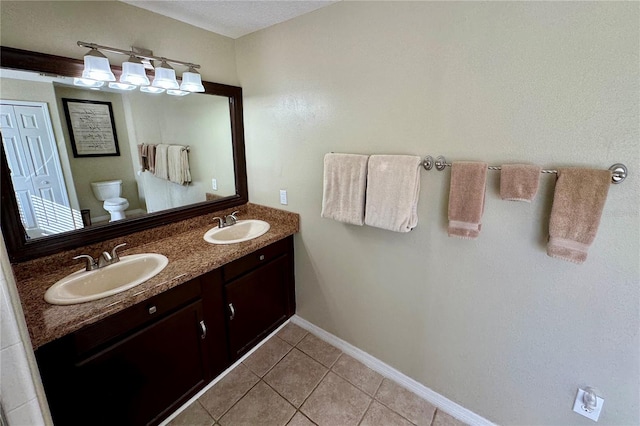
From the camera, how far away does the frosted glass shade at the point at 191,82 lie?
5.92 feet

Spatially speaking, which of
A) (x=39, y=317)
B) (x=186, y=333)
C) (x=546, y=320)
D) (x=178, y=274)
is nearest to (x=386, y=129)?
(x=546, y=320)

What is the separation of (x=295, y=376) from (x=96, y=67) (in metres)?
2.16

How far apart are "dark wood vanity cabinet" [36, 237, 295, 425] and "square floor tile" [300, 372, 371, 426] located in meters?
0.60

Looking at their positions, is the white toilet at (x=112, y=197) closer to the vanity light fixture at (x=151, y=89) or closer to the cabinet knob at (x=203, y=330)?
the vanity light fixture at (x=151, y=89)

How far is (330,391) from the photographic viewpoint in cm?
175

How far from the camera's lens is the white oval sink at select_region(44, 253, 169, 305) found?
1224 millimetres

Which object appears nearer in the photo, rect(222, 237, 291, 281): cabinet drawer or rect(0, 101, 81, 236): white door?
rect(0, 101, 81, 236): white door

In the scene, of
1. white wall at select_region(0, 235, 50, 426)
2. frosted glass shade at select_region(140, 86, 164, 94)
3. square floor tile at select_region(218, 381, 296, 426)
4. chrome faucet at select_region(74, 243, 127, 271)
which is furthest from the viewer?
frosted glass shade at select_region(140, 86, 164, 94)

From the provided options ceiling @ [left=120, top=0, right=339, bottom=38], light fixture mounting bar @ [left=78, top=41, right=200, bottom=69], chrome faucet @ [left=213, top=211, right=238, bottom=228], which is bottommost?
chrome faucet @ [left=213, top=211, right=238, bottom=228]

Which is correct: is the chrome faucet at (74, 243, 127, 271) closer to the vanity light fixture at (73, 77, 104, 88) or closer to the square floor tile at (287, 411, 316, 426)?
the vanity light fixture at (73, 77, 104, 88)

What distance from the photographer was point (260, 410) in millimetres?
1634

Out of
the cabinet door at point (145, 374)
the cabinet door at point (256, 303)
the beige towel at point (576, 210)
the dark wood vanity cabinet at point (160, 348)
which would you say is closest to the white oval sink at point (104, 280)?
the dark wood vanity cabinet at point (160, 348)

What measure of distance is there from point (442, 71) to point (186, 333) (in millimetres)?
1920

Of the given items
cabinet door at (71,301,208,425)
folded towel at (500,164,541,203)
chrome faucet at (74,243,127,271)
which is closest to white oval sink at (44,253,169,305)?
chrome faucet at (74,243,127,271)
